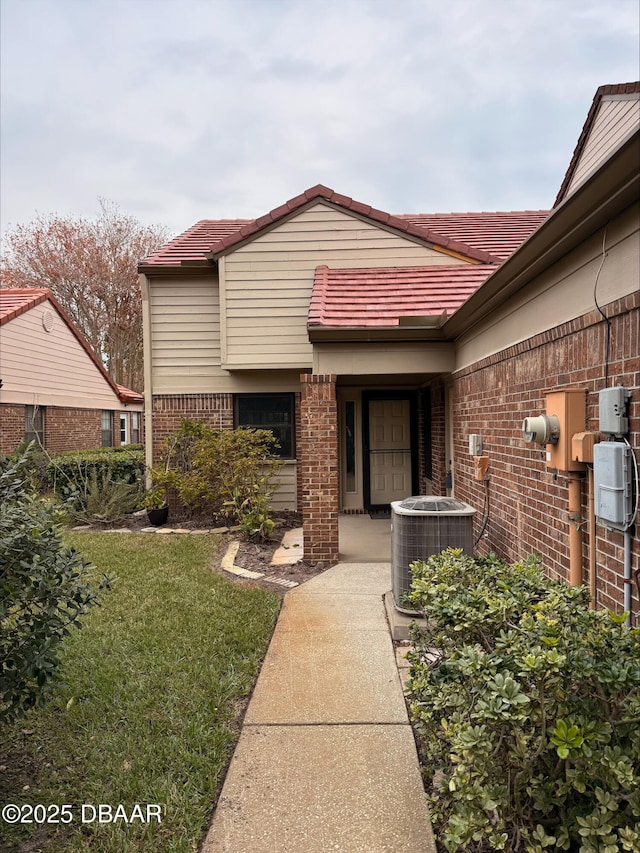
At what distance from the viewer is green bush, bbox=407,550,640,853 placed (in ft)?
5.56

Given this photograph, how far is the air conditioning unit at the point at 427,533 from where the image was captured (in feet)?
15.5

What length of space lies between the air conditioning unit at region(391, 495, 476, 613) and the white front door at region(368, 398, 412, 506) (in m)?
5.86

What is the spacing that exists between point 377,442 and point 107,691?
762 cm

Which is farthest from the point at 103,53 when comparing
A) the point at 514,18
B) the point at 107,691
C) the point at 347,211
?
the point at 107,691

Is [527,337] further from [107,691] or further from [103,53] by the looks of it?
[103,53]

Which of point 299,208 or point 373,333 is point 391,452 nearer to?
point 373,333

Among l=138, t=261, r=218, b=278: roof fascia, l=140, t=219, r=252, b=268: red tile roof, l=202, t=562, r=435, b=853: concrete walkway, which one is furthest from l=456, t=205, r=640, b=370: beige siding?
l=140, t=219, r=252, b=268: red tile roof

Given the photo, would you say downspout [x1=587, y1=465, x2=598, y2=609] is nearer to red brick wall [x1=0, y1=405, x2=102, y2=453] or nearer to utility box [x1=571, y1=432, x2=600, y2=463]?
utility box [x1=571, y1=432, x2=600, y2=463]

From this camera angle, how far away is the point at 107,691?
3.67 meters

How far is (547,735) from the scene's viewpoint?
1.93 metres

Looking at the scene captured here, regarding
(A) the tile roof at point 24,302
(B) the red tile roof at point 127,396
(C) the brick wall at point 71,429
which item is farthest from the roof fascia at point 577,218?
(B) the red tile roof at point 127,396

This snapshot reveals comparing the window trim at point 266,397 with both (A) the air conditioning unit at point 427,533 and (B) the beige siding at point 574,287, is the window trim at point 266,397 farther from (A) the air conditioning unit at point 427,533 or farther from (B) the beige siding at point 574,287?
(A) the air conditioning unit at point 427,533

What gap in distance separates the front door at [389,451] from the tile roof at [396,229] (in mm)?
3089

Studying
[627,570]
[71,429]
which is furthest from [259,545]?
[71,429]
